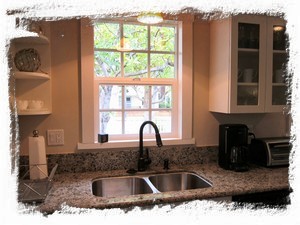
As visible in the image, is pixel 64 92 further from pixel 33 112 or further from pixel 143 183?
pixel 143 183

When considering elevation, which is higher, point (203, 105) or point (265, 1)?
point (265, 1)

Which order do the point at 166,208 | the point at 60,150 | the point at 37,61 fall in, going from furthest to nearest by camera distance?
the point at 60,150, the point at 37,61, the point at 166,208

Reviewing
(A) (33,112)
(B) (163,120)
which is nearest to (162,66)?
(B) (163,120)

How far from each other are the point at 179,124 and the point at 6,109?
4.08 ft

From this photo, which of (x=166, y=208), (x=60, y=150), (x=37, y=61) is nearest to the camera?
(x=166, y=208)

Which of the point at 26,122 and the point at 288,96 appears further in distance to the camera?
the point at 288,96

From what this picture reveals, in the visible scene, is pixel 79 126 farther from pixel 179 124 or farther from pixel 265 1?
pixel 265 1

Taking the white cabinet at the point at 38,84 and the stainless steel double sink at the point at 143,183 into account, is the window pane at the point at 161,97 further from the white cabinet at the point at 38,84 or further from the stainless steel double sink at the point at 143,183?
the white cabinet at the point at 38,84

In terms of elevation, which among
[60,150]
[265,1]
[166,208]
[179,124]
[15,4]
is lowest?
[166,208]

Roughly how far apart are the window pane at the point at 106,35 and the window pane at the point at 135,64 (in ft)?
0.47

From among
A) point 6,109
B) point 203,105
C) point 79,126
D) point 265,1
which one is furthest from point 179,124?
point 6,109

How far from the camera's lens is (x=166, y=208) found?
131cm

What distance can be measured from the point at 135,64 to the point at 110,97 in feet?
1.07

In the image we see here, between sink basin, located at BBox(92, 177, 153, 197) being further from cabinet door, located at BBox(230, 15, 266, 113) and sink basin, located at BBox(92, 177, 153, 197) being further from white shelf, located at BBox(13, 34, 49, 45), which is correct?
white shelf, located at BBox(13, 34, 49, 45)
